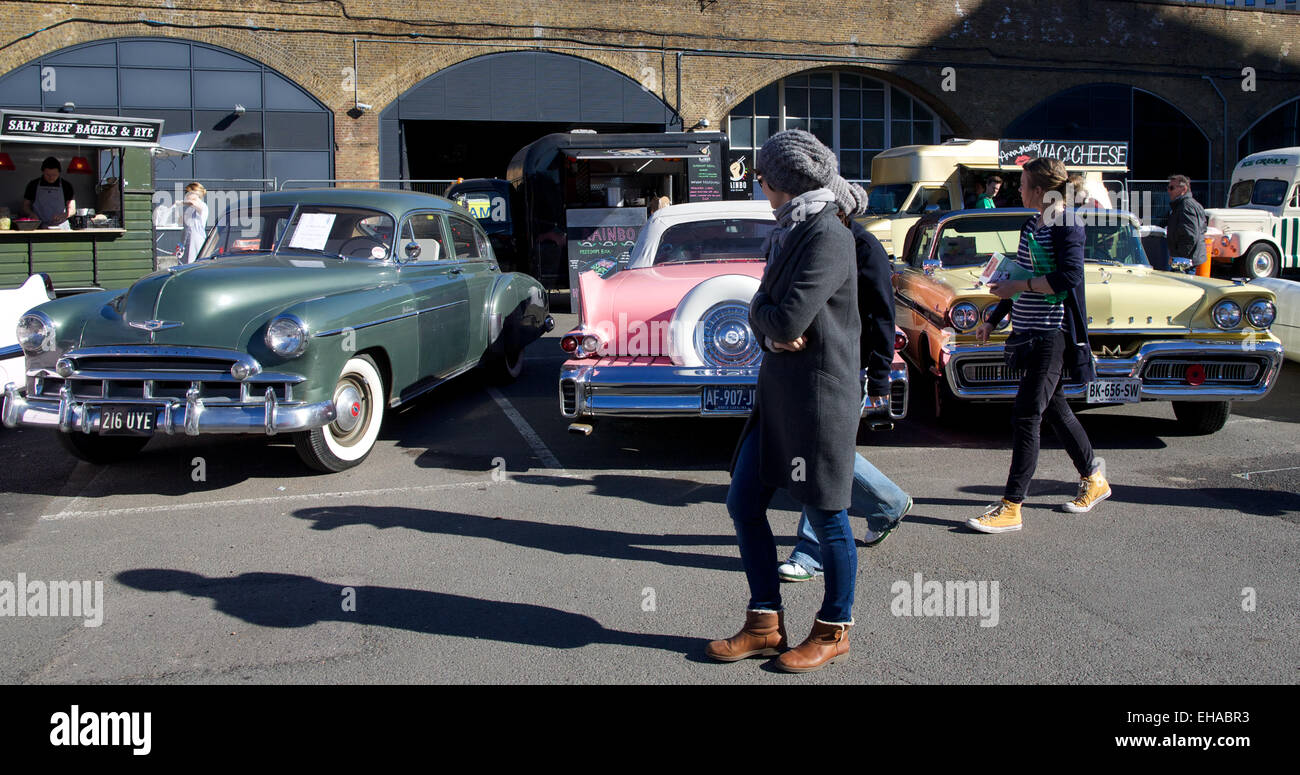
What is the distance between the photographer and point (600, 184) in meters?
16.5

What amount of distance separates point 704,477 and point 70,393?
361 cm

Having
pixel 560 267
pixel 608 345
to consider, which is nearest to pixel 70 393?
pixel 608 345

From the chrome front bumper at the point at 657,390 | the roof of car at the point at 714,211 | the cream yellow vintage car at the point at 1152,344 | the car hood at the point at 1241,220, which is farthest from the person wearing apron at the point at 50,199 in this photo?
the car hood at the point at 1241,220

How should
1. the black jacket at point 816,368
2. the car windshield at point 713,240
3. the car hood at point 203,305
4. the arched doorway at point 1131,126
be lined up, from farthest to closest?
the arched doorway at point 1131,126 < the car windshield at point 713,240 < the car hood at point 203,305 < the black jacket at point 816,368

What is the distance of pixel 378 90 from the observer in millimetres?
23016

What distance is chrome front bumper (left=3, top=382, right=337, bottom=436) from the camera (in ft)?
18.1

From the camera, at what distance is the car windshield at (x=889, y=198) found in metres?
16.2

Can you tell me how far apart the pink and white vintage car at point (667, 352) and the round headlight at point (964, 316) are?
31.1 inches

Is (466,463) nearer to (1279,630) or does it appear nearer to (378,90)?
(1279,630)

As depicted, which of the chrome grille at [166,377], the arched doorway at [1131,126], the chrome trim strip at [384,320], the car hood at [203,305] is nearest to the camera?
the chrome grille at [166,377]

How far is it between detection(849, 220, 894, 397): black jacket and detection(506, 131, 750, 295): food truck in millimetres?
10989

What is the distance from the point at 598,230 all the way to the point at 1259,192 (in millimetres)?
12480

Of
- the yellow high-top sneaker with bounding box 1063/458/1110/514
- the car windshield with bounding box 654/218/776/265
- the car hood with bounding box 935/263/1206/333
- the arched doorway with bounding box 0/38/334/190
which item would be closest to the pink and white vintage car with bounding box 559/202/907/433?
the car windshield with bounding box 654/218/776/265

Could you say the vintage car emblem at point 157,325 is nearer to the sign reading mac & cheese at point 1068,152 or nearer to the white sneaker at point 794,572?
the white sneaker at point 794,572
